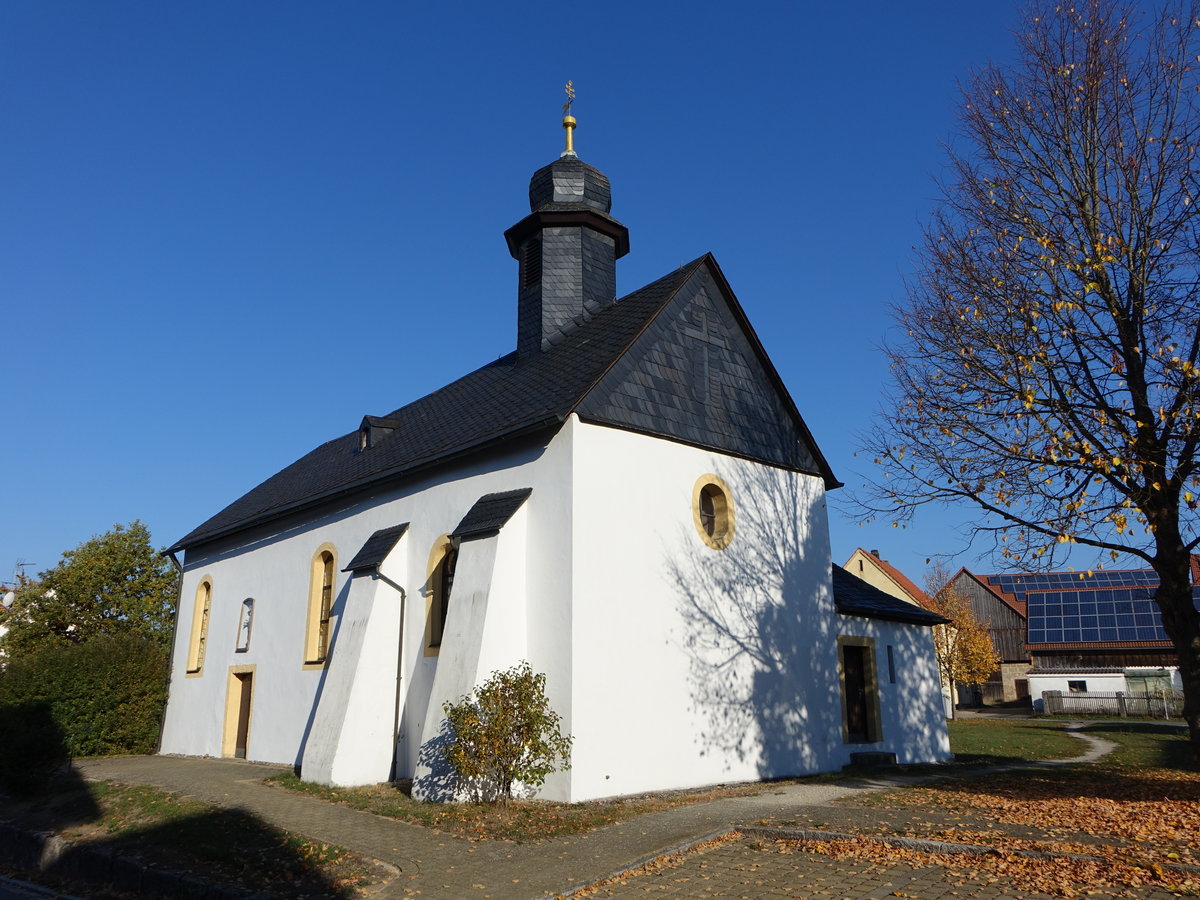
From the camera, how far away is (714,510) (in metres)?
14.3

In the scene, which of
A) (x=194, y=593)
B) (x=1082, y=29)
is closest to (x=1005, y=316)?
(x=1082, y=29)

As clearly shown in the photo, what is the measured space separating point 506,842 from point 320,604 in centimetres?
970

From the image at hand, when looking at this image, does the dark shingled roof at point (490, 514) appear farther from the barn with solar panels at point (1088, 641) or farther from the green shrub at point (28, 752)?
the barn with solar panels at point (1088, 641)

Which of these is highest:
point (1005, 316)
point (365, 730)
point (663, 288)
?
point (663, 288)

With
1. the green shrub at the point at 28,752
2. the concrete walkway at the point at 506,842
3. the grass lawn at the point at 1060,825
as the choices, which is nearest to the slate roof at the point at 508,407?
the concrete walkway at the point at 506,842

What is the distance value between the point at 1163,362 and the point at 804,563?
701 cm

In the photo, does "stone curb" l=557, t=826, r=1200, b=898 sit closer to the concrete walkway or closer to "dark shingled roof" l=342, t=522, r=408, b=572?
the concrete walkway

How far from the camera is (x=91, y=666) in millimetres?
20734

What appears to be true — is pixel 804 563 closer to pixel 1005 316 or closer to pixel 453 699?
pixel 1005 316

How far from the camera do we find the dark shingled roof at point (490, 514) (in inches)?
484

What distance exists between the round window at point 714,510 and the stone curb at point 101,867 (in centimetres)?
829

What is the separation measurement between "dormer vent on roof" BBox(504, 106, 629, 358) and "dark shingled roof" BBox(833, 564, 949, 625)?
7710mm

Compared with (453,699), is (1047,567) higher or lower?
higher

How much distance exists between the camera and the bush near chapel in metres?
10.4
